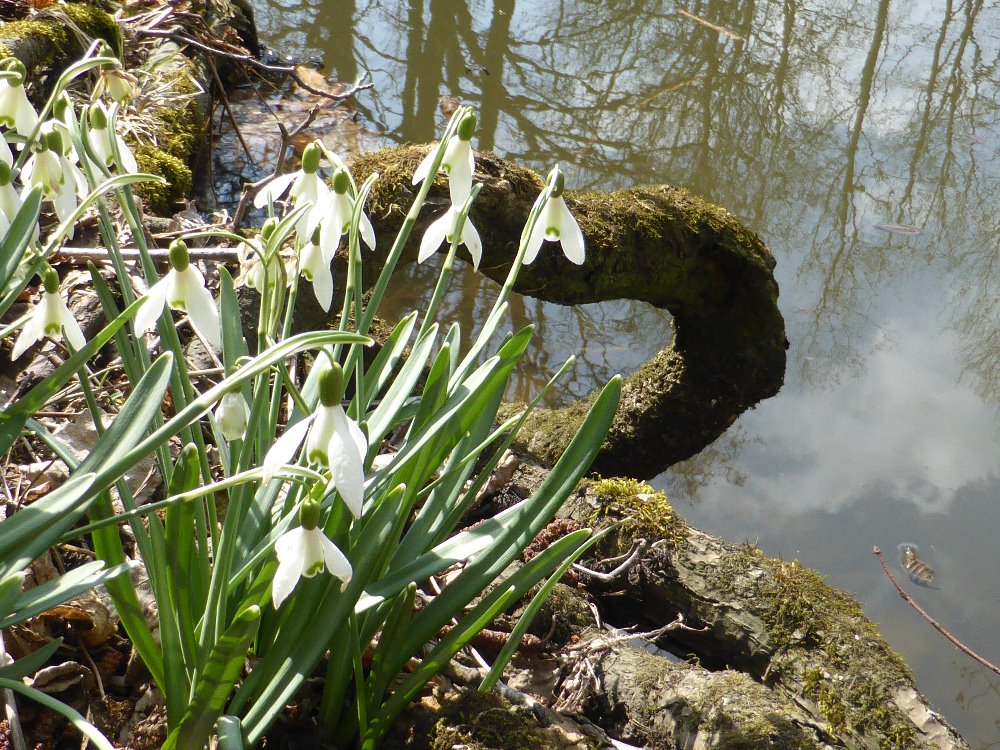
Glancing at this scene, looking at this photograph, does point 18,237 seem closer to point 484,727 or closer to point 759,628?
point 484,727

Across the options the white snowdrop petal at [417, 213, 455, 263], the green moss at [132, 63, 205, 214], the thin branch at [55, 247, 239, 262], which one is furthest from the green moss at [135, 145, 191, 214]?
the white snowdrop petal at [417, 213, 455, 263]

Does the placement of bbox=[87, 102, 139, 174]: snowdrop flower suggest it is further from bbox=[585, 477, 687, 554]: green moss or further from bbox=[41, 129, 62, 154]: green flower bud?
bbox=[585, 477, 687, 554]: green moss

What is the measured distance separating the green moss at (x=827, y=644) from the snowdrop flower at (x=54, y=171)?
5.21 ft

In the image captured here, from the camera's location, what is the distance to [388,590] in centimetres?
119

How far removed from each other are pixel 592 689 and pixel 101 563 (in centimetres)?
99

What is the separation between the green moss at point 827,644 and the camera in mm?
1651

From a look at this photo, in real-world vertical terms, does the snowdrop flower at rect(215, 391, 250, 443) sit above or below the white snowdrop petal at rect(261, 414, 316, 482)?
below

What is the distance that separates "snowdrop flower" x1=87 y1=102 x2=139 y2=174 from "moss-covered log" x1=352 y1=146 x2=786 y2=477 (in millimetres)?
1035

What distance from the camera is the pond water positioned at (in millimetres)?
3863

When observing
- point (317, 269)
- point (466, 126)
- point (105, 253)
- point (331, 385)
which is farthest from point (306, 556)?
point (105, 253)

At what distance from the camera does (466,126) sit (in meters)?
1.20

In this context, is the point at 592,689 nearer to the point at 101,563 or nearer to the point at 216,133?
the point at 101,563

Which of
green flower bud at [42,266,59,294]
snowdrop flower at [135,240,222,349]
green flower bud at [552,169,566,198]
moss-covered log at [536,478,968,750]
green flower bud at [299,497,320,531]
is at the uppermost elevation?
green flower bud at [552,169,566,198]

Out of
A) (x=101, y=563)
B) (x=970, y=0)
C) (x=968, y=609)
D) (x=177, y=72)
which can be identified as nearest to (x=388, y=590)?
(x=101, y=563)
